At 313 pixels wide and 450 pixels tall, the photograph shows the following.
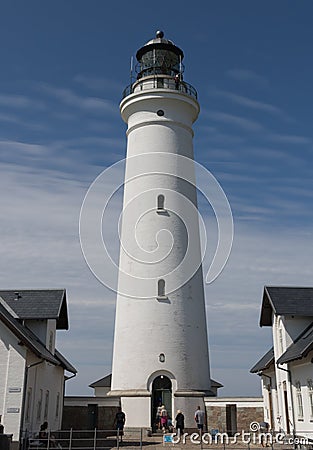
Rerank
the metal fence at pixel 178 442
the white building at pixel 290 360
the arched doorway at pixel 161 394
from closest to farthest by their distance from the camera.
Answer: the metal fence at pixel 178 442, the white building at pixel 290 360, the arched doorway at pixel 161 394

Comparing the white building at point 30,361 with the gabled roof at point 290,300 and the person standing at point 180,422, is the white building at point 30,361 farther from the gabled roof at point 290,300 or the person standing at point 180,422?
the gabled roof at point 290,300

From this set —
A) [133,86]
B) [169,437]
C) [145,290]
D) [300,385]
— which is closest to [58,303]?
[145,290]

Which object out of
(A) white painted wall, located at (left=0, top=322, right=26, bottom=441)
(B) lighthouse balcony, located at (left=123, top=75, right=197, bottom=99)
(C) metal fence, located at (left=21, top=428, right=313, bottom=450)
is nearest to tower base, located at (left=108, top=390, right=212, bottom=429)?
(C) metal fence, located at (left=21, top=428, right=313, bottom=450)

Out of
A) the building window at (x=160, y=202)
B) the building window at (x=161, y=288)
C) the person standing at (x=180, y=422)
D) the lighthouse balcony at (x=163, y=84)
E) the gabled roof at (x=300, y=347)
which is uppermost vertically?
the lighthouse balcony at (x=163, y=84)

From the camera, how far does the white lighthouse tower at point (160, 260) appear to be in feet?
69.6

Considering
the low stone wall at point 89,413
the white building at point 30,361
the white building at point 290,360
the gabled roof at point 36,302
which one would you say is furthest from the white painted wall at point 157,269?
the white building at point 290,360

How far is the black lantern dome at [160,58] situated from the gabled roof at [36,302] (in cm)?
1118

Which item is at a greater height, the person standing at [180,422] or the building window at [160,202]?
the building window at [160,202]

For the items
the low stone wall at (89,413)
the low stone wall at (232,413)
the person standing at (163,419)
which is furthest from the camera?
the low stone wall at (232,413)

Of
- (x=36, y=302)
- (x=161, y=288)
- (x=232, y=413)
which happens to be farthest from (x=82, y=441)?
(x=161, y=288)

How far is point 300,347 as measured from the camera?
58.4ft

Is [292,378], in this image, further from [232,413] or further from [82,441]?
[82,441]

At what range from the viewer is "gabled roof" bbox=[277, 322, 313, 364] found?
16.2 m

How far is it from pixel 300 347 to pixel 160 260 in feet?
22.6
